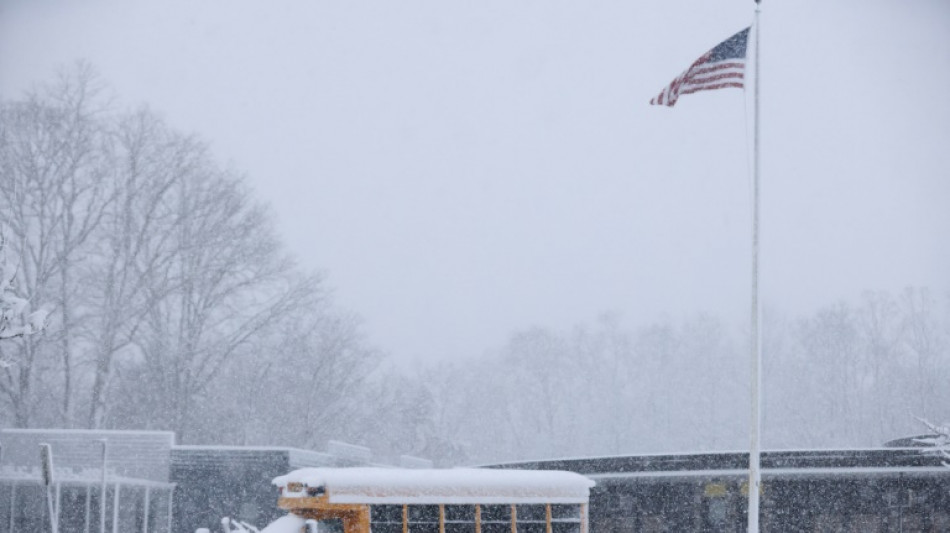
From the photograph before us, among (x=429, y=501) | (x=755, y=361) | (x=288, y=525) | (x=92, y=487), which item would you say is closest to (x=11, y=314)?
(x=288, y=525)

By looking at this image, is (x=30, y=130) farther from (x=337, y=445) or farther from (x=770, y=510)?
(x=770, y=510)

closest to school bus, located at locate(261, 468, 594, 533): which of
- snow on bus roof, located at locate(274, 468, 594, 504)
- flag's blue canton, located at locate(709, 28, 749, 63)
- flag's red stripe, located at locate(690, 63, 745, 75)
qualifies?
snow on bus roof, located at locate(274, 468, 594, 504)

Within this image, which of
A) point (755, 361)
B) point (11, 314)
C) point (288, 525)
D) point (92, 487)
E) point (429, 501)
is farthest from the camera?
point (92, 487)

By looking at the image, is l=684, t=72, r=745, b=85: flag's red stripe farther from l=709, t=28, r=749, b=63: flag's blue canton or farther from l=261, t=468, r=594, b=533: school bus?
l=261, t=468, r=594, b=533: school bus

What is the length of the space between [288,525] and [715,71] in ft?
32.6

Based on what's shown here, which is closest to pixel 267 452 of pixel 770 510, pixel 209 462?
pixel 209 462

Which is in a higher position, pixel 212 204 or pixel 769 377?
pixel 212 204

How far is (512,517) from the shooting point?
14.0m

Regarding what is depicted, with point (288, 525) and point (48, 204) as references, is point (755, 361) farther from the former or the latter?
point (48, 204)

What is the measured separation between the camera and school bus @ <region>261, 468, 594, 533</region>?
43.3ft

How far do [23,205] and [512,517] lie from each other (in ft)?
105

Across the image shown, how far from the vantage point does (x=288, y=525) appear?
42.4ft

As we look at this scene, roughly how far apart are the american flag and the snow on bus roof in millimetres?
6866

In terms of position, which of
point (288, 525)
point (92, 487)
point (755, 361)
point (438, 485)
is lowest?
point (92, 487)
